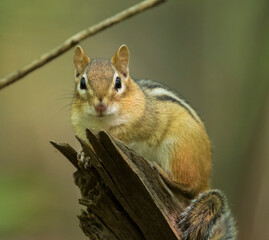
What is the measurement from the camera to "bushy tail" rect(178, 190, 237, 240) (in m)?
2.90

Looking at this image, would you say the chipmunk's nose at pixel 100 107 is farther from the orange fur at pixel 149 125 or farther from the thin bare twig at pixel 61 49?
the thin bare twig at pixel 61 49

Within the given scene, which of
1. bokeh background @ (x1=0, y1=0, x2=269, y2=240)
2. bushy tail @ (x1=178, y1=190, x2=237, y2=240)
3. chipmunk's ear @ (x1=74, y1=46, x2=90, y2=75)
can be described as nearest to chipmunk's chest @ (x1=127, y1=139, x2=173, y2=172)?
bushy tail @ (x1=178, y1=190, x2=237, y2=240)

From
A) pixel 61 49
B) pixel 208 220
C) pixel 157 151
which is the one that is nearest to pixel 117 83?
pixel 157 151

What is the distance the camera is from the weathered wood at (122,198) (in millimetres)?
2641

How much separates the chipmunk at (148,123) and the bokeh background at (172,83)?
1.87 m

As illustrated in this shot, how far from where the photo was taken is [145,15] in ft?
21.6

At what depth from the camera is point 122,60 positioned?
134 inches

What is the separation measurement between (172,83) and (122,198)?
12.3ft

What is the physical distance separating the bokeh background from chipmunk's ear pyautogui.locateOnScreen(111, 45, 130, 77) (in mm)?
2040

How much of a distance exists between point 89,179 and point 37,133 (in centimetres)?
320

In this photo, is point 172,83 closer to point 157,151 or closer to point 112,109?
point 157,151

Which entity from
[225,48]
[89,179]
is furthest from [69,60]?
[89,179]

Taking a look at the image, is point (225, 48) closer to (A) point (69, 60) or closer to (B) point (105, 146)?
(A) point (69, 60)

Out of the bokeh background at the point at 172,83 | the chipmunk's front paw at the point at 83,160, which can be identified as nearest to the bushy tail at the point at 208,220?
the chipmunk's front paw at the point at 83,160
